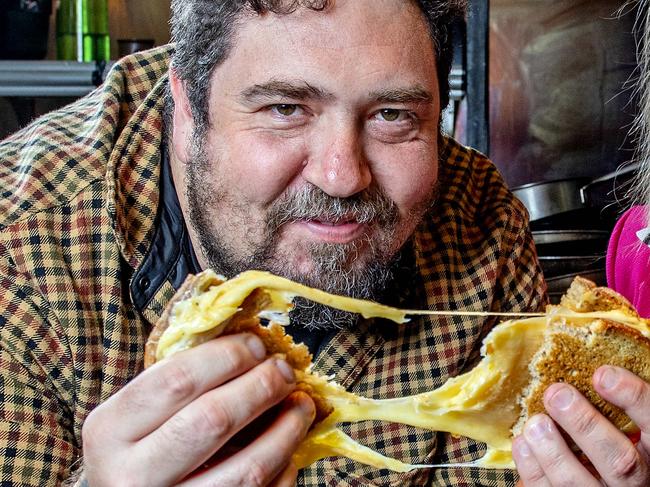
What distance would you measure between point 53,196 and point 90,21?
1.87m

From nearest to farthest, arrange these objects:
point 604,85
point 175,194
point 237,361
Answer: point 237,361
point 175,194
point 604,85

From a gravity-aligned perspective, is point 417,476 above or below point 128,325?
below

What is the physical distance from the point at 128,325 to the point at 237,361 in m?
0.58

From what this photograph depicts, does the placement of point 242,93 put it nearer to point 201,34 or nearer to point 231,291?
point 201,34

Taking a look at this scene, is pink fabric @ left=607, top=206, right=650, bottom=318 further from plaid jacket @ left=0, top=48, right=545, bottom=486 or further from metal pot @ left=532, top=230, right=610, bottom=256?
metal pot @ left=532, top=230, right=610, bottom=256

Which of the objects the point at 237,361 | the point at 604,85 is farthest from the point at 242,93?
the point at 604,85

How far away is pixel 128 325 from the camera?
161 centimetres

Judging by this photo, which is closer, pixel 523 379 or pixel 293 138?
pixel 523 379

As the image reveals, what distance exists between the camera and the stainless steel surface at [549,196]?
2760 millimetres

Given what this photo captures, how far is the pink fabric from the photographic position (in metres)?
1.98

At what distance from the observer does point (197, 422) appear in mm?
1065

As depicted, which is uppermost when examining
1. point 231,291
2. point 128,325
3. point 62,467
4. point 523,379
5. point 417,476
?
point 231,291

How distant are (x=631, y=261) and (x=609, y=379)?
95 cm

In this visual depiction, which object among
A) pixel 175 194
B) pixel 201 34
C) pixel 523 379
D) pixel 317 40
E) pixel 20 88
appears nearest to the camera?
pixel 523 379
